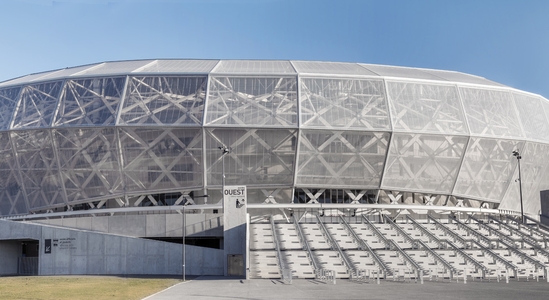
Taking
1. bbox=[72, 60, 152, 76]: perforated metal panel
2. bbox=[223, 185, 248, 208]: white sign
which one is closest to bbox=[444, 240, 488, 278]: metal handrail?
bbox=[223, 185, 248, 208]: white sign

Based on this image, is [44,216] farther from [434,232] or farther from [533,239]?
[533,239]

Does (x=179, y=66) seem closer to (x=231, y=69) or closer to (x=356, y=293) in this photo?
(x=231, y=69)

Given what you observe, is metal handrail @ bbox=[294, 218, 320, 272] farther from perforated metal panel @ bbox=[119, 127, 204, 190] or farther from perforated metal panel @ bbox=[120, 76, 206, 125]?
perforated metal panel @ bbox=[120, 76, 206, 125]

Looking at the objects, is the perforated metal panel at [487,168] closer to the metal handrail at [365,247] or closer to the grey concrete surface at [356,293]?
the metal handrail at [365,247]

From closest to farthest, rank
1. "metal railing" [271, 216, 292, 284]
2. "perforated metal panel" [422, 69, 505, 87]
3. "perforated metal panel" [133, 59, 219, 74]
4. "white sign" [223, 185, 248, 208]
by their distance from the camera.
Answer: "metal railing" [271, 216, 292, 284] → "white sign" [223, 185, 248, 208] → "perforated metal panel" [133, 59, 219, 74] → "perforated metal panel" [422, 69, 505, 87]

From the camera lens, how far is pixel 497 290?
31.2 m

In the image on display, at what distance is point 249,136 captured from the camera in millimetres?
59219

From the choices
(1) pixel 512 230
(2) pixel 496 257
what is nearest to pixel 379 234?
(2) pixel 496 257

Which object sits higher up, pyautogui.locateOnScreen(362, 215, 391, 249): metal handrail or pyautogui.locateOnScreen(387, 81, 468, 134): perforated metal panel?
pyautogui.locateOnScreen(387, 81, 468, 134): perforated metal panel

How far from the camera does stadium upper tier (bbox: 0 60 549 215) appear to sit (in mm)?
59406

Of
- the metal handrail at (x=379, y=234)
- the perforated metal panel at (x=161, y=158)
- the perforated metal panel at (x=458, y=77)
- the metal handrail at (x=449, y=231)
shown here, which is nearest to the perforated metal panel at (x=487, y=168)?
the metal handrail at (x=449, y=231)

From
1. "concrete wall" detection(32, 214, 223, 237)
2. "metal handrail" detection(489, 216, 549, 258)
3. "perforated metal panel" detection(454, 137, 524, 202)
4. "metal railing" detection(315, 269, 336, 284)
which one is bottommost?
"metal railing" detection(315, 269, 336, 284)

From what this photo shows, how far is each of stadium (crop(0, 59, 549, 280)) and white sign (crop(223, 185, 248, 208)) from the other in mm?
4055

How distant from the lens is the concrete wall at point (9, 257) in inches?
2191
